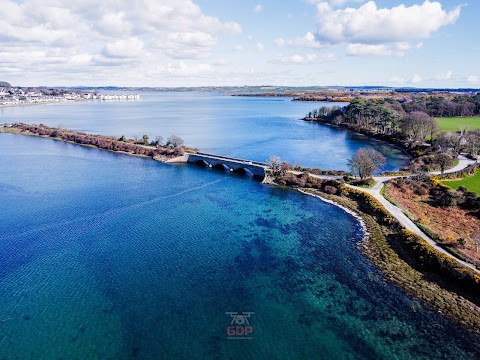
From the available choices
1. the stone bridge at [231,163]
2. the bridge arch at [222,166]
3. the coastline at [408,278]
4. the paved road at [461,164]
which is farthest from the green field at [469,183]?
the bridge arch at [222,166]

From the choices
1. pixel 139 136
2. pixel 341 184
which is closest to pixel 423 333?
pixel 341 184

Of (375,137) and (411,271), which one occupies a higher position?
(375,137)

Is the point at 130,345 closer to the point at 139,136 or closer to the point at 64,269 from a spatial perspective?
the point at 64,269

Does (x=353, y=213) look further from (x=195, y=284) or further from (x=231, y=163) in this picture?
(x=231, y=163)

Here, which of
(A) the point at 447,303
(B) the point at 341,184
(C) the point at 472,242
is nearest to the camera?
(A) the point at 447,303

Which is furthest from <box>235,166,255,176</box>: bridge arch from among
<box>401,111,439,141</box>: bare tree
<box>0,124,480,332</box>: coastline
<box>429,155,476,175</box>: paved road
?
<box>401,111,439,141</box>: bare tree

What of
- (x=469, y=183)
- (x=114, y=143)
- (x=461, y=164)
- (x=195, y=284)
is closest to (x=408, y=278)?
(x=195, y=284)
